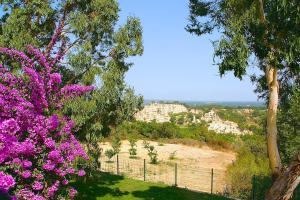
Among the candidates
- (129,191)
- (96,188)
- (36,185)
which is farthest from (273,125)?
(96,188)

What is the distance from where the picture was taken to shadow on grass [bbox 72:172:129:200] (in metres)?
20.1

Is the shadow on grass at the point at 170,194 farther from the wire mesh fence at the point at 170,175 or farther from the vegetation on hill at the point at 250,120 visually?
the vegetation on hill at the point at 250,120

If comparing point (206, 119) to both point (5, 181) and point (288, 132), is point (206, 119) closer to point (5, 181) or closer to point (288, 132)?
point (288, 132)

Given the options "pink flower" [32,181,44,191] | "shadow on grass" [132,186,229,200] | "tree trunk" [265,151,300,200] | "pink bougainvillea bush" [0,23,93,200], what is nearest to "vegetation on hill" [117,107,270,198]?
"shadow on grass" [132,186,229,200]

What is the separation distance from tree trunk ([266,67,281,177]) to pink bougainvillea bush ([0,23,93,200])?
5731 mm

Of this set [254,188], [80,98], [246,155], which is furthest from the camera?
[246,155]

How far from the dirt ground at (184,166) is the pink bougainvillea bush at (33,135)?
37.7ft

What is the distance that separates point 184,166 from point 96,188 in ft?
40.3

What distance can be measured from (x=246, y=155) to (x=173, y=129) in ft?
75.7

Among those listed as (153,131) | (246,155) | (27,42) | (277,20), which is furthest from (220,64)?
(153,131)

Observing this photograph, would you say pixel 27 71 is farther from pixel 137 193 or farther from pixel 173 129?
pixel 173 129

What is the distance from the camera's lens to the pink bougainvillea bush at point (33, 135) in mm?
11680

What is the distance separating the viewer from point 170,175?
28.7 meters

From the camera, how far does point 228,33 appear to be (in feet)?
38.3
